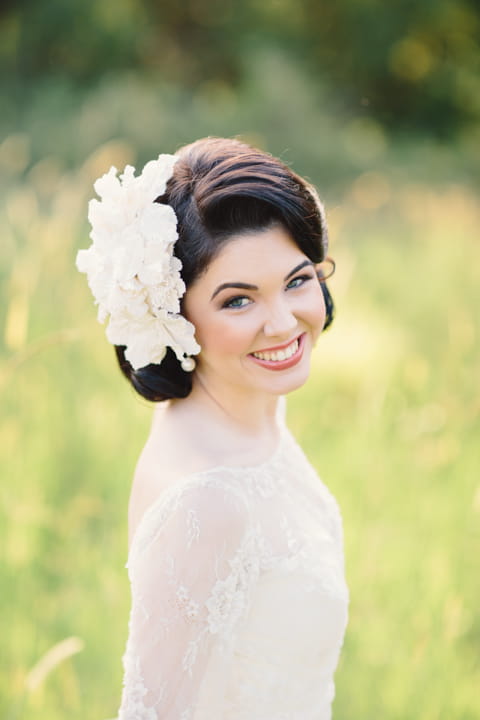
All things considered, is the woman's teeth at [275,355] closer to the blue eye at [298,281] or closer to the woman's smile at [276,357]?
the woman's smile at [276,357]

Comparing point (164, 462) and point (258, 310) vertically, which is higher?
point (258, 310)

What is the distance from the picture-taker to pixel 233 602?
182 centimetres

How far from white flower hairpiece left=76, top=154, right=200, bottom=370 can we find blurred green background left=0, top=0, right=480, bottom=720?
0.97ft

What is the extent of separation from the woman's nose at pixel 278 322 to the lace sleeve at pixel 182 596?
375mm

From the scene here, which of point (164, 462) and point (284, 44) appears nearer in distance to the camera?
point (164, 462)

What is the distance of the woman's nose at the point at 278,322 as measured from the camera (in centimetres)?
189

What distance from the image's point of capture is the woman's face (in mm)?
1864

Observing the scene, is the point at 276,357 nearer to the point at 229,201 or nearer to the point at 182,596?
the point at 229,201

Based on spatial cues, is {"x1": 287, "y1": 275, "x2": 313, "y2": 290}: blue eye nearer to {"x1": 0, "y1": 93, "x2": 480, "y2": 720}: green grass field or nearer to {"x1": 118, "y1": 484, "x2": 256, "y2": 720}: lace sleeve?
{"x1": 118, "y1": 484, "x2": 256, "y2": 720}: lace sleeve

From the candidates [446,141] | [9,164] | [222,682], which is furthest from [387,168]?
[222,682]

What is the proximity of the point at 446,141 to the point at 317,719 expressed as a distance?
14.3 m

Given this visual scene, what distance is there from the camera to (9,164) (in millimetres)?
7809

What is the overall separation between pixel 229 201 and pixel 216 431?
1.85 ft

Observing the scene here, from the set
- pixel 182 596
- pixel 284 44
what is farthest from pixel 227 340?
pixel 284 44
